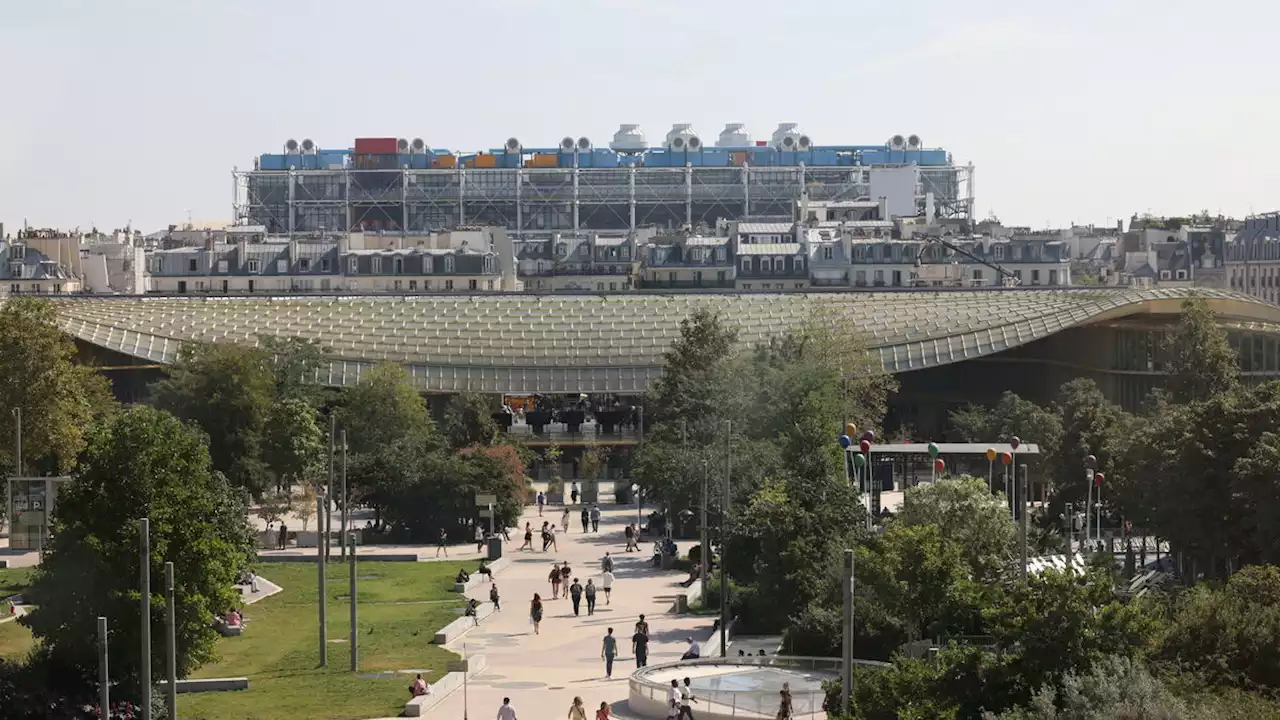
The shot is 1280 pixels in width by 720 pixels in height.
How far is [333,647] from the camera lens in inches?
2149

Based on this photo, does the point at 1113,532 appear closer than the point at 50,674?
No

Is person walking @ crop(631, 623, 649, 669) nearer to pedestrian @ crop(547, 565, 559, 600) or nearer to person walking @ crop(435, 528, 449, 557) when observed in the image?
pedestrian @ crop(547, 565, 559, 600)

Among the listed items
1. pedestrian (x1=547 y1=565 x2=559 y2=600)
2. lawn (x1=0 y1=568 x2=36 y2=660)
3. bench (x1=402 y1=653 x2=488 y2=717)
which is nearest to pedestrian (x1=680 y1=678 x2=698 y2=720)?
bench (x1=402 y1=653 x2=488 y2=717)

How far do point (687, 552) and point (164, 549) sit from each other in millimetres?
Answer: 29296

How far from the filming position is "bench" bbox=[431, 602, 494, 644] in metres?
55.7

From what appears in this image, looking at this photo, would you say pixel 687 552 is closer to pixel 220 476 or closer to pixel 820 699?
pixel 220 476

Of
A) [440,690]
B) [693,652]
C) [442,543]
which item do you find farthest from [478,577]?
[440,690]

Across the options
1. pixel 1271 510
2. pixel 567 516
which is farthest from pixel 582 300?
pixel 1271 510

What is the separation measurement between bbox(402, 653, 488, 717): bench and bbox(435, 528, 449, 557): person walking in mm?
22036

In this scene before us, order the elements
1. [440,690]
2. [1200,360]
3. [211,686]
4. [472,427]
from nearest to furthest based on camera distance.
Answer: [440,690]
[211,686]
[1200,360]
[472,427]

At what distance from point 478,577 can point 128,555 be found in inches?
887

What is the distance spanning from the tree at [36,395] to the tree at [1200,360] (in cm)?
3380

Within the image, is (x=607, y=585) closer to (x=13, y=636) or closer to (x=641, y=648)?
(x=641, y=648)

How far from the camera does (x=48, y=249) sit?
167750 millimetres
